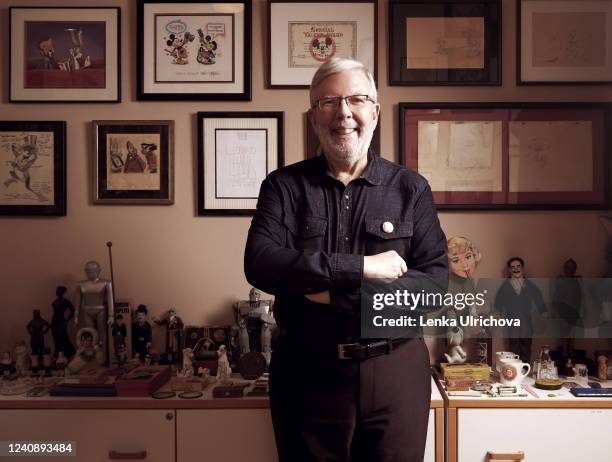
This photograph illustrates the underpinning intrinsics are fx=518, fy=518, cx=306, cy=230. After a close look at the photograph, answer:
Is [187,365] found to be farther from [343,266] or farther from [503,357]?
[503,357]

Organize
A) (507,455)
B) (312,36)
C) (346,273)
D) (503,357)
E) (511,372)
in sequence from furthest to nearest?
(312,36) < (503,357) < (511,372) < (507,455) < (346,273)

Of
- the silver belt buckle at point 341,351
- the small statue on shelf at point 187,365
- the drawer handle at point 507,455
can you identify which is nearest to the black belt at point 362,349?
the silver belt buckle at point 341,351

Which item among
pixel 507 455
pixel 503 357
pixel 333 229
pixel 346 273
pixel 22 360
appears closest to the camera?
pixel 346 273

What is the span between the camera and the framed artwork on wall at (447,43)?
7.16 feet

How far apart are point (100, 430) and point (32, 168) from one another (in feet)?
3.77

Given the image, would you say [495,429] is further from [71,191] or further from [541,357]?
[71,191]

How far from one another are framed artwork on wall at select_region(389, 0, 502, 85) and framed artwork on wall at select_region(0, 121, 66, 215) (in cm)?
147

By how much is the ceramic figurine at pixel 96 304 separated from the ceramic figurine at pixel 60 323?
0.07 metres

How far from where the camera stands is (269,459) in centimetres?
181

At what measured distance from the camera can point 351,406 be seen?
4.57 ft

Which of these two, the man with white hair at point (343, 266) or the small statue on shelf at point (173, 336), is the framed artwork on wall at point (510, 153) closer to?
the man with white hair at point (343, 266)

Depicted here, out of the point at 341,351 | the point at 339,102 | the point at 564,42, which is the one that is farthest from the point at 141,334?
the point at 564,42

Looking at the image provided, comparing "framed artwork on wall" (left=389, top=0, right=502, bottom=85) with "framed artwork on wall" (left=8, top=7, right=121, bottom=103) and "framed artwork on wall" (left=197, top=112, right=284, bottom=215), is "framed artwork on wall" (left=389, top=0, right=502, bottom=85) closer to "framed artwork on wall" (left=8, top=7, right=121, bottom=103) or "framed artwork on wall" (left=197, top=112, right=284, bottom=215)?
"framed artwork on wall" (left=197, top=112, right=284, bottom=215)

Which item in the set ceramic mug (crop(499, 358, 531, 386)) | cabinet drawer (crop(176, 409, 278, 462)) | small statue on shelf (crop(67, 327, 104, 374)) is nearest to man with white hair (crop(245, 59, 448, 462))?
cabinet drawer (crop(176, 409, 278, 462))
